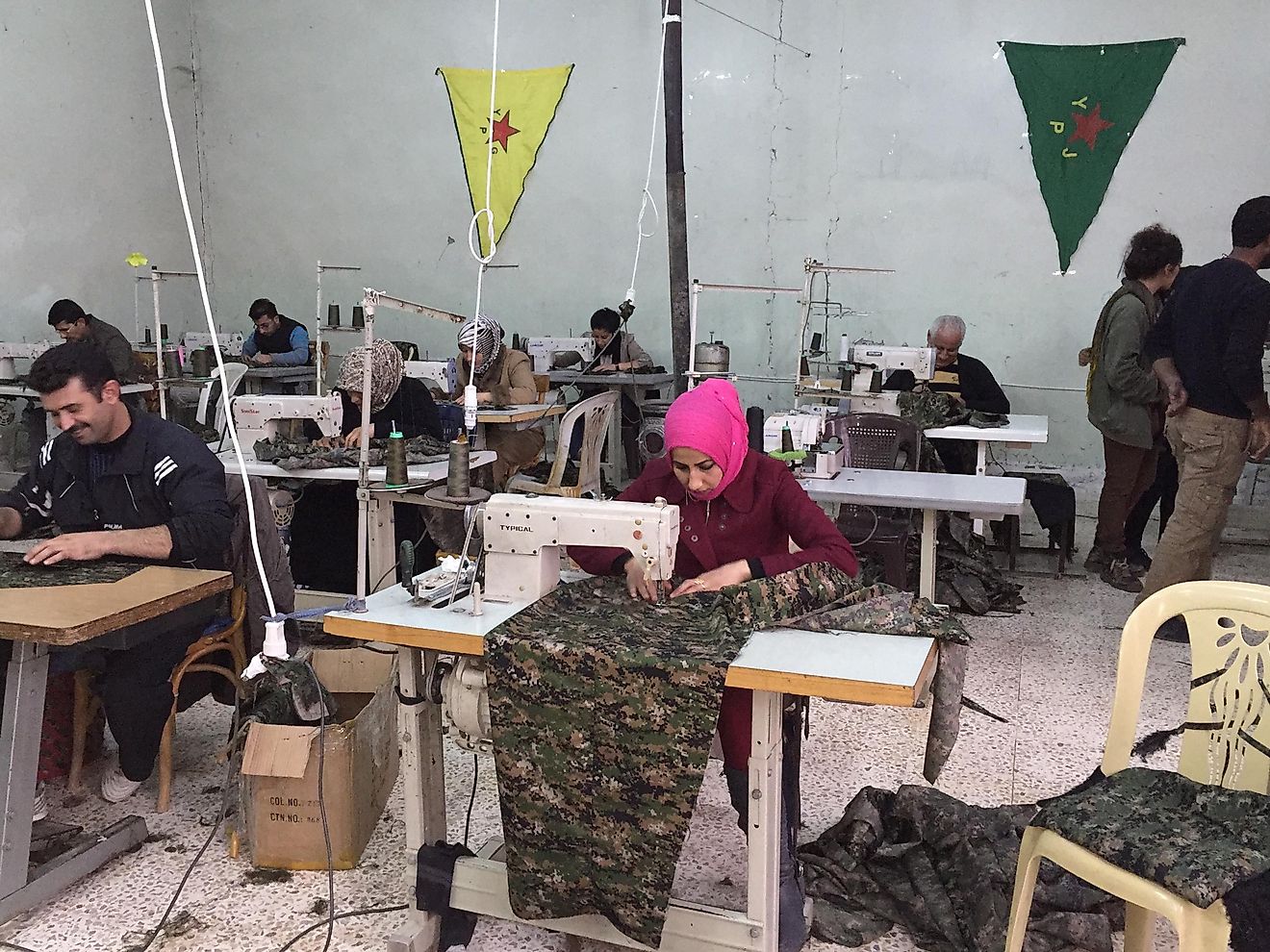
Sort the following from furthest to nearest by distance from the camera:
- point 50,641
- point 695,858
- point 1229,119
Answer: point 1229,119 → point 695,858 → point 50,641

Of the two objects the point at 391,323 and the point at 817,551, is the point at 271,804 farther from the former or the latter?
the point at 391,323

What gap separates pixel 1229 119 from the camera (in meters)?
6.23

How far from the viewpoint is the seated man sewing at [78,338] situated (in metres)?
6.25

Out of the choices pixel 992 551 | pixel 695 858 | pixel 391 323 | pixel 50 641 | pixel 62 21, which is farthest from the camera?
pixel 391 323

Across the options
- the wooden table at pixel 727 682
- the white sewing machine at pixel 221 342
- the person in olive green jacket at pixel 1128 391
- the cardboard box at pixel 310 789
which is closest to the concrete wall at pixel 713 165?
the white sewing machine at pixel 221 342

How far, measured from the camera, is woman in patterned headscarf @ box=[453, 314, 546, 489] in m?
5.30

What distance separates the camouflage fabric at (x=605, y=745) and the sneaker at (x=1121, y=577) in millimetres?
3538

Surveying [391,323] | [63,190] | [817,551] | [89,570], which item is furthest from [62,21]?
[817,551]

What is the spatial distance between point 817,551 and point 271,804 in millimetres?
1429

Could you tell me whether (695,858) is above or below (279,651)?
below

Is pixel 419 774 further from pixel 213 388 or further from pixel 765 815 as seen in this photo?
pixel 213 388

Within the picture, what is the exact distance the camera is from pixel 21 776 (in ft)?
7.33

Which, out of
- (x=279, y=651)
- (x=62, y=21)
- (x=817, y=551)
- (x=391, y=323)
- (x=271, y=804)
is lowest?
(x=271, y=804)

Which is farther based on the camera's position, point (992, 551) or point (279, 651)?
point (992, 551)
